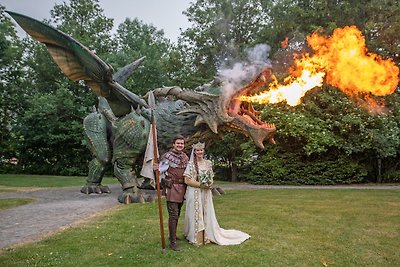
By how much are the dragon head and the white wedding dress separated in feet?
9.69

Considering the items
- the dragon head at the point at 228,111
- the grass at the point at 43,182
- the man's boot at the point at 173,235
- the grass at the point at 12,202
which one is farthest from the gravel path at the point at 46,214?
the grass at the point at 43,182

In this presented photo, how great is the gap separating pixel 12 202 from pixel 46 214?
2274mm

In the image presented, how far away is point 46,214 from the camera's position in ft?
26.2

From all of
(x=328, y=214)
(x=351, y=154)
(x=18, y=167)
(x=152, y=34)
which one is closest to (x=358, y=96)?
(x=351, y=154)

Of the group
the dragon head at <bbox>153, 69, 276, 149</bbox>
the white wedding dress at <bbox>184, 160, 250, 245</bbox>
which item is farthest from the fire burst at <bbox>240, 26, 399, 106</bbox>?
the white wedding dress at <bbox>184, 160, 250, 245</bbox>

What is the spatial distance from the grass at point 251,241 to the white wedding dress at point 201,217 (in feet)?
0.54

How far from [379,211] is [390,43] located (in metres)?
9.89

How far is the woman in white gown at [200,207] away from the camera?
5.46 metres

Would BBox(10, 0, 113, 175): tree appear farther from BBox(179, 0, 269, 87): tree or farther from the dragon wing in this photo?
the dragon wing

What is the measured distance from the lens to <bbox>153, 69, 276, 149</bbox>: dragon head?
8281 millimetres

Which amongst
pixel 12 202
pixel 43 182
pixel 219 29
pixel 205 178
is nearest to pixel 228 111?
pixel 205 178

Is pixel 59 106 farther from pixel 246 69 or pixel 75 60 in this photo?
pixel 246 69

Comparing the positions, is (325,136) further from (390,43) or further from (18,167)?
(18,167)

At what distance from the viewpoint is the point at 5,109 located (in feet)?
77.4
